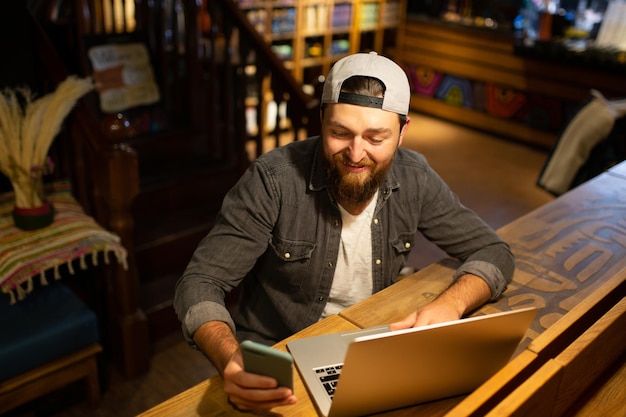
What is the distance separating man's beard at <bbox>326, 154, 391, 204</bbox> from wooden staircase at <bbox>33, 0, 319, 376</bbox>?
1.09 m

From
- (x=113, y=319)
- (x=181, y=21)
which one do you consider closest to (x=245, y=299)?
(x=113, y=319)

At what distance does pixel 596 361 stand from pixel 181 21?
4.29 metres

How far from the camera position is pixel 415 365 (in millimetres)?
1066

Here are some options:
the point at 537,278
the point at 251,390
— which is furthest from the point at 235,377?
the point at 537,278

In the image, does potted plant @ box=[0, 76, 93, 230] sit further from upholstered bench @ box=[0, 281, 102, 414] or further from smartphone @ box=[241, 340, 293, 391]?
smartphone @ box=[241, 340, 293, 391]

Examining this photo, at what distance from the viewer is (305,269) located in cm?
165

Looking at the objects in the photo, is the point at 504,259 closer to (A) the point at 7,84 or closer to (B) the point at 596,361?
(B) the point at 596,361

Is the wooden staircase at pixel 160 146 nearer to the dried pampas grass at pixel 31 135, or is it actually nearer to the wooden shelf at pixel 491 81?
the dried pampas grass at pixel 31 135

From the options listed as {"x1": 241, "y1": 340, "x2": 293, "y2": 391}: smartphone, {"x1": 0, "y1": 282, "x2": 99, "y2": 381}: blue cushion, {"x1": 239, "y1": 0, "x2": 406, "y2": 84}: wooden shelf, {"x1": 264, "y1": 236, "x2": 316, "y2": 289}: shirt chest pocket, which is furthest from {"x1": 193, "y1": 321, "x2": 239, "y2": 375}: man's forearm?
{"x1": 239, "y1": 0, "x2": 406, "y2": 84}: wooden shelf

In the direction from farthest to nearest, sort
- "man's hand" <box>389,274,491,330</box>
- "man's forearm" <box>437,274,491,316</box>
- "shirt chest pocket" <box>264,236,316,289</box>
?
"shirt chest pocket" <box>264,236,316,289</box> → "man's forearm" <box>437,274,491,316</box> → "man's hand" <box>389,274,491,330</box>

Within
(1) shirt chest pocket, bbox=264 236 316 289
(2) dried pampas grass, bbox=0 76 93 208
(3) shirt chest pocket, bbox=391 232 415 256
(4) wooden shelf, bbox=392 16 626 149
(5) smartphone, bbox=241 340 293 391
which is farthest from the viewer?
(4) wooden shelf, bbox=392 16 626 149

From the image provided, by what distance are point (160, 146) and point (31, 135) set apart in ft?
4.85

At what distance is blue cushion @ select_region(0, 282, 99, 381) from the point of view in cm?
212

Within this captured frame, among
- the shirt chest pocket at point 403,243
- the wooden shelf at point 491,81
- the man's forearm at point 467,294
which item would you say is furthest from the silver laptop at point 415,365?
the wooden shelf at point 491,81
